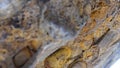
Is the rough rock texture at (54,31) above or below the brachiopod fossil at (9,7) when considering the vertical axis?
below

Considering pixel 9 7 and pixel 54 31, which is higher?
pixel 9 7

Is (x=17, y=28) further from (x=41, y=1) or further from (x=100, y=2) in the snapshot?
(x=100, y=2)

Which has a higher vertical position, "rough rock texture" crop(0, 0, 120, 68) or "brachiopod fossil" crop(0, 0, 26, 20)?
"brachiopod fossil" crop(0, 0, 26, 20)

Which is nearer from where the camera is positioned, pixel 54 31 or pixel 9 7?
pixel 9 7
